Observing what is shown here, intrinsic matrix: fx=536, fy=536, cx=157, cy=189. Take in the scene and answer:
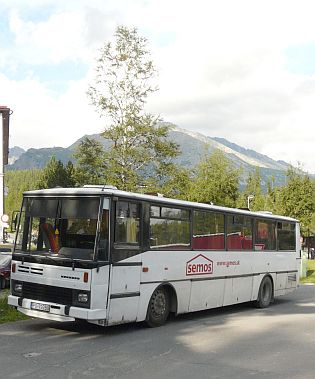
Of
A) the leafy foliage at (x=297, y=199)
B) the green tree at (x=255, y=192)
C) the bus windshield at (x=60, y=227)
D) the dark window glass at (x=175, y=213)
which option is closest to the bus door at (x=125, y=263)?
the bus windshield at (x=60, y=227)

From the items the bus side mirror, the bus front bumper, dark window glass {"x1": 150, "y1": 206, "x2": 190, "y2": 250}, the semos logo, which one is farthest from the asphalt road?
the bus side mirror

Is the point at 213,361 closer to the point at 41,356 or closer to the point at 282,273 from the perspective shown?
the point at 41,356

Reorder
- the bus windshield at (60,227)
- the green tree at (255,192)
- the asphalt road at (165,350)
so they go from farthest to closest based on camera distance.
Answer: the green tree at (255,192) < the bus windshield at (60,227) < the asphalt road at (165,350)

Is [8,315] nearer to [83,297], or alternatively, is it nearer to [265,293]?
[83,297]

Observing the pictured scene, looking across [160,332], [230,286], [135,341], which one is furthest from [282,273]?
[135,341]

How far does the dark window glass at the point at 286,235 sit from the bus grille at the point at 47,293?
883 centimetres

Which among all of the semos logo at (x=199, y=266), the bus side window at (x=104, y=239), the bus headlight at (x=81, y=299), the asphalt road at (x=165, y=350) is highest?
the bus side window at (x=104, y=239)

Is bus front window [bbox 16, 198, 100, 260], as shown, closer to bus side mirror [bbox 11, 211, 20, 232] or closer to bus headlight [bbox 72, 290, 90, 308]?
bus side mirror [bbox 11, 211, 20, 232]

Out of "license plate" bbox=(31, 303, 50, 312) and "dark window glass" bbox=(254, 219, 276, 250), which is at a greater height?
"dark window glass" bbox=(254, 219, 276, 250)

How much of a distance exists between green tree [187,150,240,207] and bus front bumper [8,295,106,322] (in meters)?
30.0

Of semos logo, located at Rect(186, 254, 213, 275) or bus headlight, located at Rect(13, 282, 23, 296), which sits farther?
semos logo, located at Rect(186, 254, 213, 275)

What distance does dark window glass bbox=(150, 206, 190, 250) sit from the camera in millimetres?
10859

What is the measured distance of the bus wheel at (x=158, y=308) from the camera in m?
10.6

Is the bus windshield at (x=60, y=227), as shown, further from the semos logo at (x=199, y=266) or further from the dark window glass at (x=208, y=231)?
the dark window glass at (x=208, y=231)
